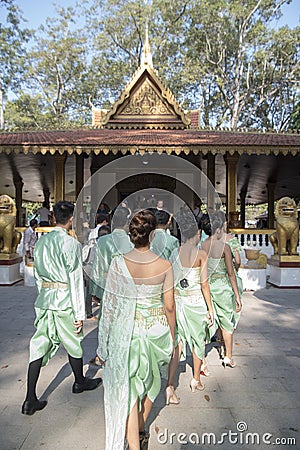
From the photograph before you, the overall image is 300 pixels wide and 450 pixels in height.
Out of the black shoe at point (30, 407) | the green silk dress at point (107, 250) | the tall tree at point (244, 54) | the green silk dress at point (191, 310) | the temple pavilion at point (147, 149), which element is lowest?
the black shoe at point (30, 407)

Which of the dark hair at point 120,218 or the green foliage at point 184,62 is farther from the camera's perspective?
the green foliage at point 184,62

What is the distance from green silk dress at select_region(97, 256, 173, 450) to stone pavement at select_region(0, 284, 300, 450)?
0.45 metres

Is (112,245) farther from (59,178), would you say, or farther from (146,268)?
(59,178)

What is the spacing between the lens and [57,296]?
3.10 meters

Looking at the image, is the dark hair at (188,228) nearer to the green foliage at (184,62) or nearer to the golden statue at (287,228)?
the golden statue at (287,228)

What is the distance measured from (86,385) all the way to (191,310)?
1135mm

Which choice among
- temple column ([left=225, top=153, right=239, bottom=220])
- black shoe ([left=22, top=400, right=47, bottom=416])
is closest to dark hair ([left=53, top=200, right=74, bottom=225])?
black shoe ([left=22, top=400, right=47, bottom=416])

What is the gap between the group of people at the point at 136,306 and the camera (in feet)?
7.63

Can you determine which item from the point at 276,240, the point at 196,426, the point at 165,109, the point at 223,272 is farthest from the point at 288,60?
the point at 196,426

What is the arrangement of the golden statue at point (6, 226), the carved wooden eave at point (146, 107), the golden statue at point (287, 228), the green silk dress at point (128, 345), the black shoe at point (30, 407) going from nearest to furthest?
the green silk dress at point (128, 345) → the black shoe at point (30, 407) → the golden statue at point (287, 228) → the golden statue at point (6, 226) → the carved wooden eave at point (146, 107)

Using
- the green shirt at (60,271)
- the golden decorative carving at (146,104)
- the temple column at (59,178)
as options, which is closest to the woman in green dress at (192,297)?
the green shirt at (60,271)

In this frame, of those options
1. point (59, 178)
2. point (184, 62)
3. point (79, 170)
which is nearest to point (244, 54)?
point (184, 62)

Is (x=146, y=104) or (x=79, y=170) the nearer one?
(x=79, y=170)

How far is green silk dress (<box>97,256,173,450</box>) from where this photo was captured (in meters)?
2.29
